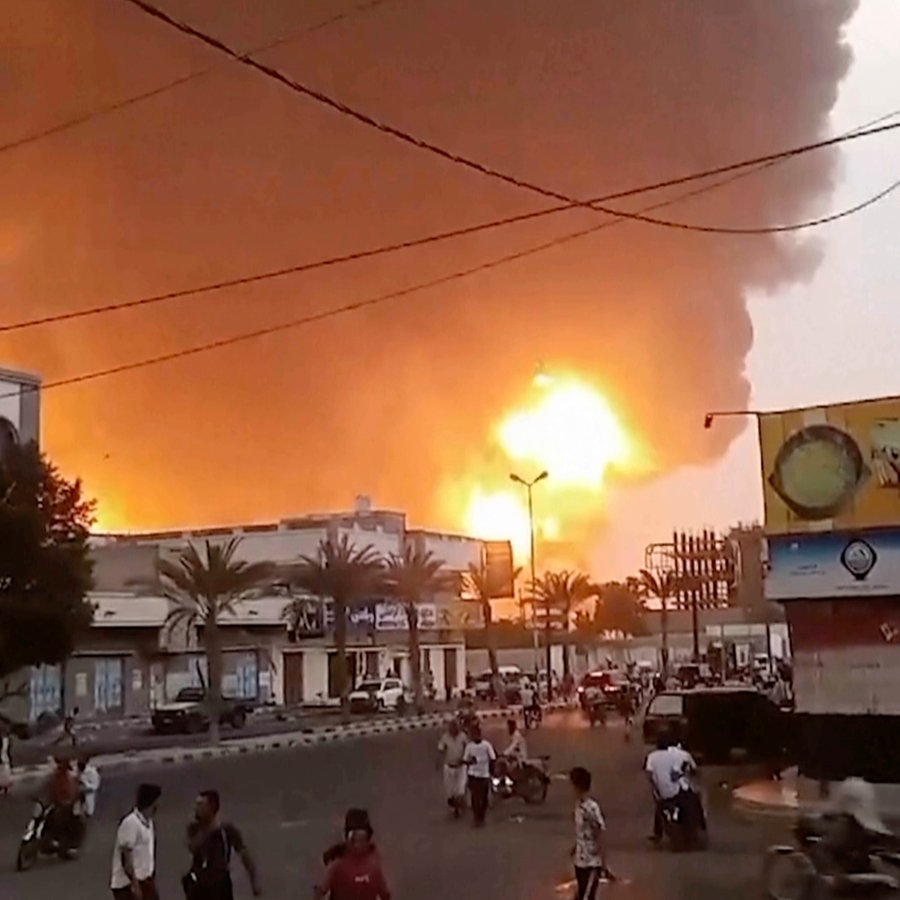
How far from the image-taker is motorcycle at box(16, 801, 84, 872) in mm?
15337

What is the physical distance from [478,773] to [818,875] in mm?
7348

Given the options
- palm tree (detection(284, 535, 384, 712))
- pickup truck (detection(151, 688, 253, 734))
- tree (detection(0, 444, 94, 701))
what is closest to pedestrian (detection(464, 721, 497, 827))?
tree (detection(0, 444, 94, 701))

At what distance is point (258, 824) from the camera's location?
1892 cm

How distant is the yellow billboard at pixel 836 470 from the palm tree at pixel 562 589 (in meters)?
49.5

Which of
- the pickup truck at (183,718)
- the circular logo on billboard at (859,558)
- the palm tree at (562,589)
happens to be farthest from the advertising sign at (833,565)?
the palm tree at (562,589)

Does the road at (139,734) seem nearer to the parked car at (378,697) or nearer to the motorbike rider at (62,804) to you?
the parked car at (378,697)

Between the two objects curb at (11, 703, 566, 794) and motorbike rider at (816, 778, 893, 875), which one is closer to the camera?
motorbike rider at (816, 778, 893, 875)

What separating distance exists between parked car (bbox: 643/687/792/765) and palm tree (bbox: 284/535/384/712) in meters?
22.4

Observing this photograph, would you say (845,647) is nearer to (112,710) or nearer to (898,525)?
(898,525)

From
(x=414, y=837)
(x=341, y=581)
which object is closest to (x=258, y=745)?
(x=341, y=581)

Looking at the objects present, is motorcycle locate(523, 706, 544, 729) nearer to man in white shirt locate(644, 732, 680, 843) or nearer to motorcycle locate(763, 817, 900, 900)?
man in white shirt locate(644, 732, 680, 843)

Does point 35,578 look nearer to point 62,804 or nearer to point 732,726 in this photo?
point 732,726

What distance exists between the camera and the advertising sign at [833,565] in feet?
73.7

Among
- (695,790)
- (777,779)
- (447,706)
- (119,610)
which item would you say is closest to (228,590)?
(119,610)
